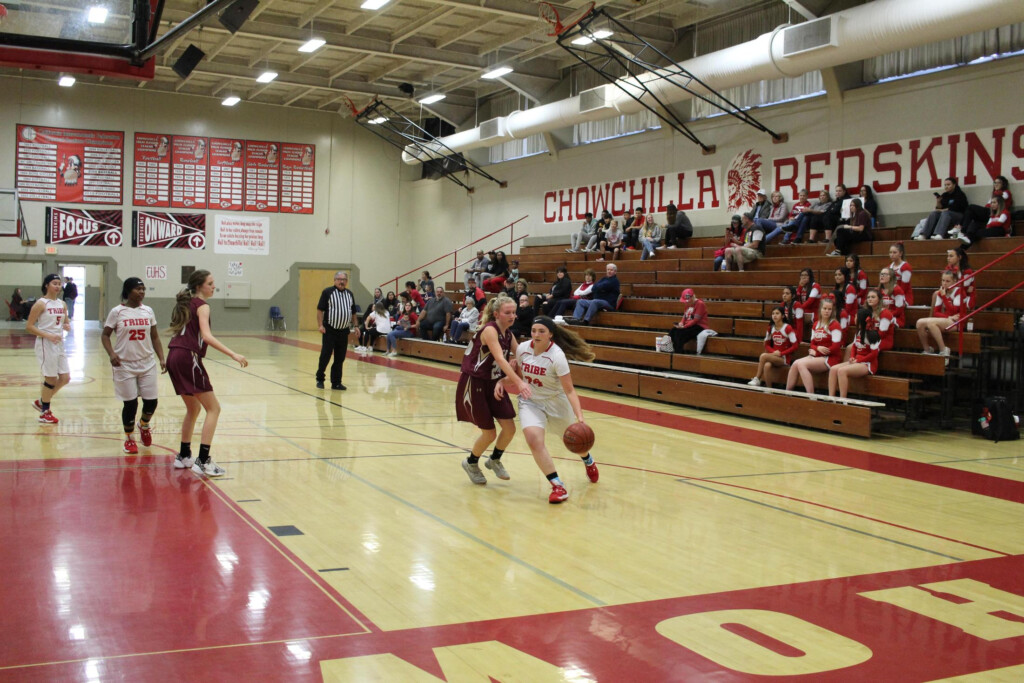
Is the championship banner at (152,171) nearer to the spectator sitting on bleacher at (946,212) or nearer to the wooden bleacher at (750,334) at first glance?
the wooden bleacher at (750,334)

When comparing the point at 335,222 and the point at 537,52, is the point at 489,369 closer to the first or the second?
the point at 537,52

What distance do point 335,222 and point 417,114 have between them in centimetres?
435

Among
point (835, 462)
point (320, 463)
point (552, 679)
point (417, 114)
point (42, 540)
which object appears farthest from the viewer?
point (417, 114)

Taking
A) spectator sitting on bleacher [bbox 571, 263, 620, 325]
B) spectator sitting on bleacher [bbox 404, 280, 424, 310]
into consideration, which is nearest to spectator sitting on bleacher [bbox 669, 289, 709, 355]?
spectator sitting on bleacher [bbox 571, 263, 620, 325]

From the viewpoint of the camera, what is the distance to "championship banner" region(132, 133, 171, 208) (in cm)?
2675

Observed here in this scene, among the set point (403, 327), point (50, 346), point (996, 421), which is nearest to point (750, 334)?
point (996, 421)

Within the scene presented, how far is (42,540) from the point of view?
203 inches

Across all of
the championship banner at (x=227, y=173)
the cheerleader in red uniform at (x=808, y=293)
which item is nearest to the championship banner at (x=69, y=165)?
the championship banner at (x=227, y=173)

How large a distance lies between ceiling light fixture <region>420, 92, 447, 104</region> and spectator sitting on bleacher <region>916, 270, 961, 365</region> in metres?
16.0

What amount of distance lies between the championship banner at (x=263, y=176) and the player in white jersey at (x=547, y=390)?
23.2 m

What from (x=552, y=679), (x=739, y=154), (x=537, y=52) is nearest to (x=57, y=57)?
(x=552, y=679)

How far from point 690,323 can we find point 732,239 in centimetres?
325

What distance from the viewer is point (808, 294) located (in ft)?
40.3

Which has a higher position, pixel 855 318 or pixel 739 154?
pixel 739 154
